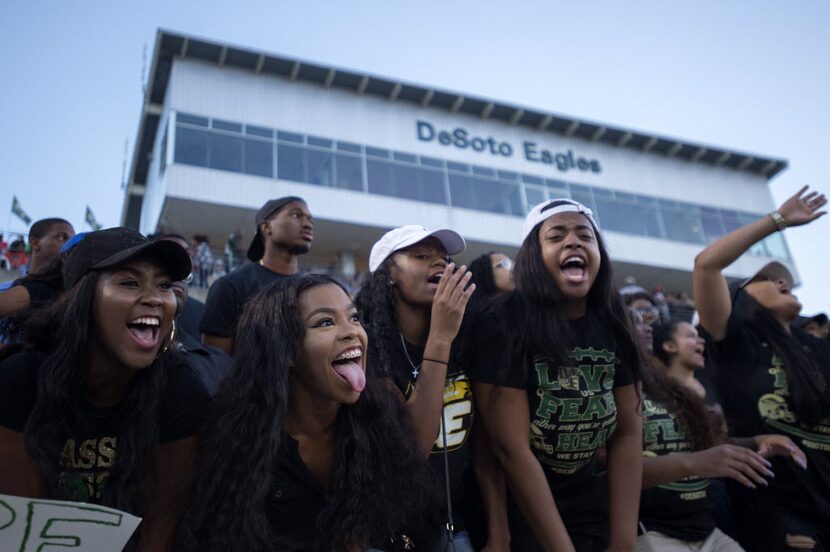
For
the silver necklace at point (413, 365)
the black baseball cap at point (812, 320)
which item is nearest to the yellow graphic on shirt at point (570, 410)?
the silver necklace at point (413, 365)

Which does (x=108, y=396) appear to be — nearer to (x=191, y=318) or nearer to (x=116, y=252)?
(x=116, y=252)

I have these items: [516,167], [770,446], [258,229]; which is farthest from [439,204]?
[770,446]

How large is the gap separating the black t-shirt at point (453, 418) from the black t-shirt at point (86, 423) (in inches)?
34.2

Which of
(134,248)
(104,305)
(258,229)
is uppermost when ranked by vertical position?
(258,229)

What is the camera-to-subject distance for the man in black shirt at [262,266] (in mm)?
Result: 3947

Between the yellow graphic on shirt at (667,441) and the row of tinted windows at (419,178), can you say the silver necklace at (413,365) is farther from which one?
the row of tinted windows at (419,178)

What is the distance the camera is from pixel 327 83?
2284 cm

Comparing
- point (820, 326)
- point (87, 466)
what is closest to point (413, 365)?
point (87, 466)

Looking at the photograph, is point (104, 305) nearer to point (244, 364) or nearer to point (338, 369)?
point (244, 364)

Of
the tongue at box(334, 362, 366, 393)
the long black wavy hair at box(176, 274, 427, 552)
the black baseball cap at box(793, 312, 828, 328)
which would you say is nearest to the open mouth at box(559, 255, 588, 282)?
the long black wavy hair at box(176, 274, 427, 552)

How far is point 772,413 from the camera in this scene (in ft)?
12.6

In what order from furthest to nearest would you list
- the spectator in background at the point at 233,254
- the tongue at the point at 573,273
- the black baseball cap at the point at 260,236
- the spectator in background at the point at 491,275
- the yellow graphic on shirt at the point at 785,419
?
the spectator in background at the point at 233,254, the black baseball cap at the point at 260,236, the spectator in background at the point at 491,275, the yellow graphic on shirt at the point at 785,419, the tongue at the point at 573,273

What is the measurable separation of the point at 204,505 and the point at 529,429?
1.49 m

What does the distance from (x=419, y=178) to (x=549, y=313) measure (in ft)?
67.3
